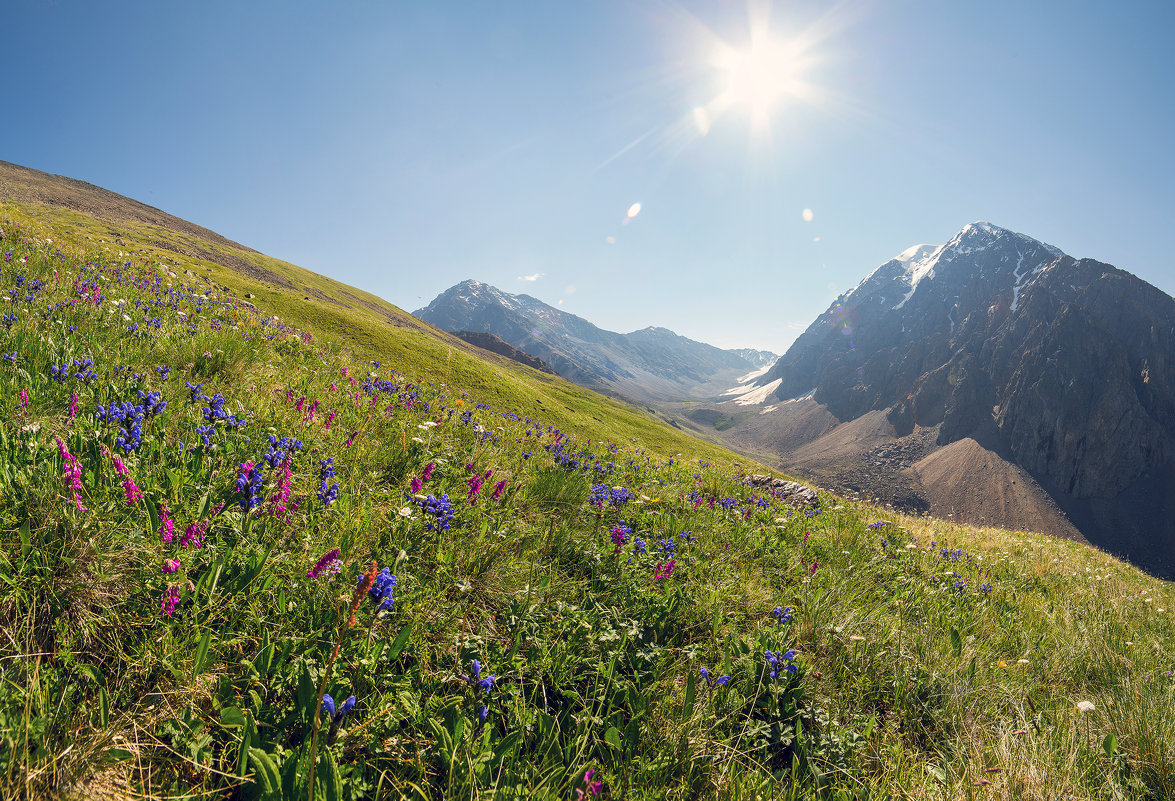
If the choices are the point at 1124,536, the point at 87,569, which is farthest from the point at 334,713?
the point at 1124,536

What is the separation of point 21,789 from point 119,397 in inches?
158

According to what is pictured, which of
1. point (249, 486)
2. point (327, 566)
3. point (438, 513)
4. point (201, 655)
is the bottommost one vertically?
point (201, 655)

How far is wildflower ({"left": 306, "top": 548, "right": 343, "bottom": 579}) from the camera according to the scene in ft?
9.02

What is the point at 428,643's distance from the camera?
286cm

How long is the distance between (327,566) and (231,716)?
106 centimetres

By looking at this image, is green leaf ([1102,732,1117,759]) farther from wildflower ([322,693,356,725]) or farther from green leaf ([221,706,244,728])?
green leaf ([221,706,244,728])

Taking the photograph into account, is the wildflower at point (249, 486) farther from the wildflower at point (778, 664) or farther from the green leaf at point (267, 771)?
the wildflower at point (778, 664)

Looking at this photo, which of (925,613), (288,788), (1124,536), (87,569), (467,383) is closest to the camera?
(288,788)

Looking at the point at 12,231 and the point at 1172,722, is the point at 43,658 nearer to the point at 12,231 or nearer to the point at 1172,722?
the point at 1172,722

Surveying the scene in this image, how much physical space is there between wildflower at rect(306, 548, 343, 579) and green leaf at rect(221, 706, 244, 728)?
866 mm

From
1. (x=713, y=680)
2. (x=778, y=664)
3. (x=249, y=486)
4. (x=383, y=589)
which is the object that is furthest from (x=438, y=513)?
(x=778, y=664)

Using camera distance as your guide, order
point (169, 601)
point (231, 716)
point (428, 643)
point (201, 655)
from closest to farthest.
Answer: point (231, 716) < point (201, 655) < point (169, 601) < point (428, 643)

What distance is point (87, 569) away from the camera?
2344 millimetres

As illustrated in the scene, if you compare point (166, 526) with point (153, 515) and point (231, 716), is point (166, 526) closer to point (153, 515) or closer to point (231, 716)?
point (153, 515)
